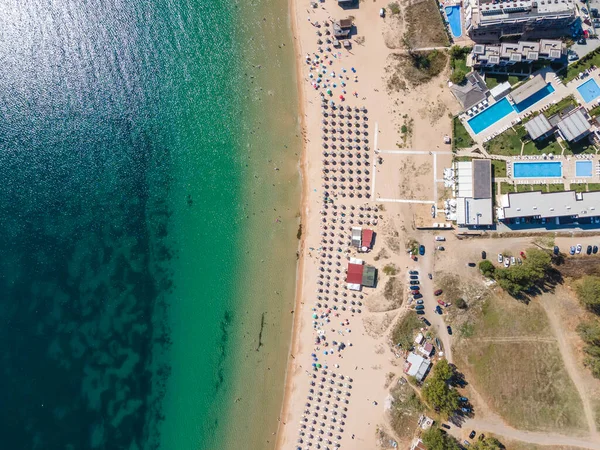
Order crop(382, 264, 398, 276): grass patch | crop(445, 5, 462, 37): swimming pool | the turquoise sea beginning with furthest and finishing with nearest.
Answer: the turquoise sea → crop(382, 264, 398, 276): grass patch → crop(445, 5, 462, 37): swimming pool

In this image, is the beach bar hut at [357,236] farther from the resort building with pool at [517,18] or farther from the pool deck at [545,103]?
the resort building with pool at [517,18]

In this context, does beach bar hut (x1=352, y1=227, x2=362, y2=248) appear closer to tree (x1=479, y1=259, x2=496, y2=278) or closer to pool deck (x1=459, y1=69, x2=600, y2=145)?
tree (x1=479, y1=259, x2=496, y2=278)

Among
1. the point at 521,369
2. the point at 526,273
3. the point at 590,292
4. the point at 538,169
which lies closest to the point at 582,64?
the point at 538,169

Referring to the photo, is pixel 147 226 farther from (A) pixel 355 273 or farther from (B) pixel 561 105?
(B) pixel 561 105

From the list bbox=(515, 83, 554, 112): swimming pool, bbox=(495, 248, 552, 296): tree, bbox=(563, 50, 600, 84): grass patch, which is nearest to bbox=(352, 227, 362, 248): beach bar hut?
bbox=(495, 248, 552, 296): tree

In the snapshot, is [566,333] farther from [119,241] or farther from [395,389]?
[119,241]

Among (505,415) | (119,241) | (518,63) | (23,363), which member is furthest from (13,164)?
(505,415)
